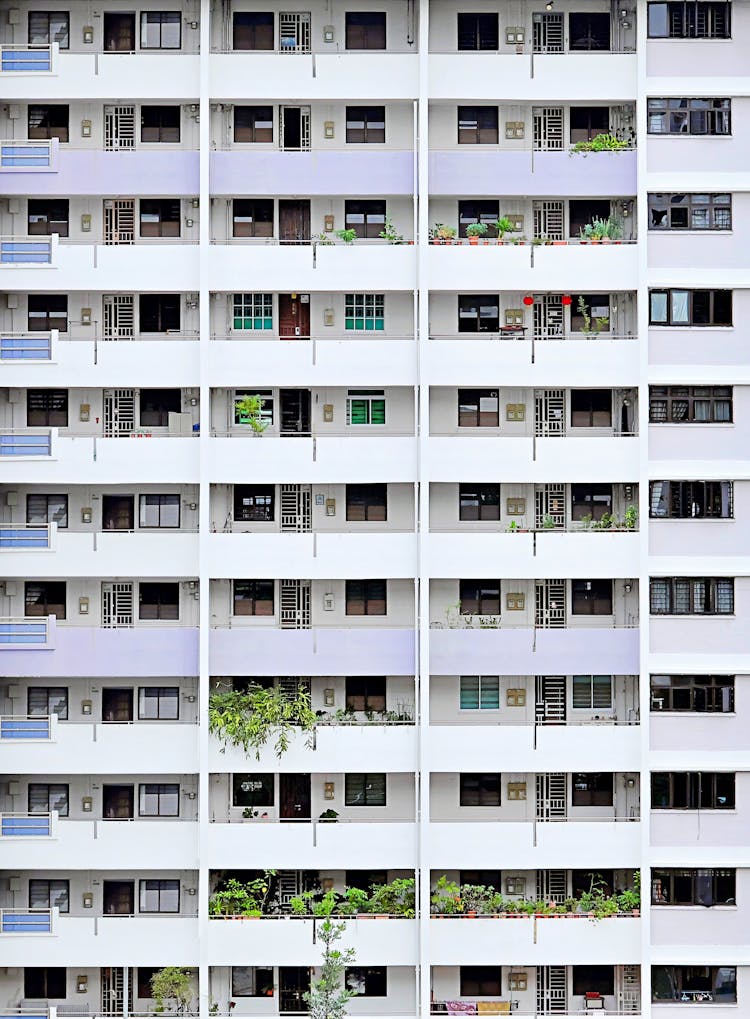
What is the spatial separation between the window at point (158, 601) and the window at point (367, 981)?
4.34 m

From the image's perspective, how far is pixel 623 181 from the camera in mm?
13984

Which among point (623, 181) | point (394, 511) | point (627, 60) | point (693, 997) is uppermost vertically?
point (627, 60)

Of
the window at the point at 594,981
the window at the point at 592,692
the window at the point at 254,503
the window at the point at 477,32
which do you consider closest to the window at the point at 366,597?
the window at the point at 254,503

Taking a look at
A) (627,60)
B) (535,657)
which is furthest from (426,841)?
(627,60)

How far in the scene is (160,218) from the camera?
1448cm

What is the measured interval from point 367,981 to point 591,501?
229 inches

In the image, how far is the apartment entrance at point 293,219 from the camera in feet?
47.5

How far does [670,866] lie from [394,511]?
15.7 ft

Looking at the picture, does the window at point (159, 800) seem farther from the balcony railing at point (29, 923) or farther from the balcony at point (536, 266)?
the balcony at point (536, 266)

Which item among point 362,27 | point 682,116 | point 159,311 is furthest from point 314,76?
point 682,116

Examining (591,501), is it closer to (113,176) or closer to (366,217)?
(366,217)

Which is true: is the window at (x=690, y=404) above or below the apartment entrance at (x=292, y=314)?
below

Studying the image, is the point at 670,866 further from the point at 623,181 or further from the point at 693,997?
the point at 623,181

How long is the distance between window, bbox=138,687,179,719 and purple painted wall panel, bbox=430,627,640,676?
2936 mm
